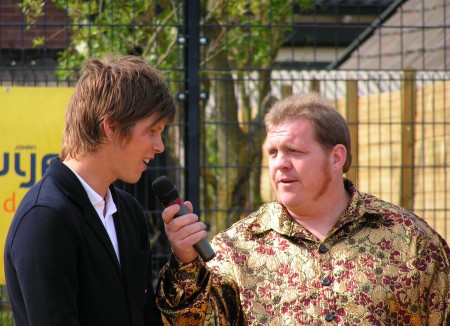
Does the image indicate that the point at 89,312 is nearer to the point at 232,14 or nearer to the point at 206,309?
the point at 206,309

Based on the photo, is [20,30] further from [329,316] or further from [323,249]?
[329,316]

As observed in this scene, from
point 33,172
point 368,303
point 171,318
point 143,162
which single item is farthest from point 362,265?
point 33,172

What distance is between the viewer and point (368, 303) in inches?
115

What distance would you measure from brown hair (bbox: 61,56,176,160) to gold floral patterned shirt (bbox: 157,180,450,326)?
60cm

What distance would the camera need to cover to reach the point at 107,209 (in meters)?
2.58

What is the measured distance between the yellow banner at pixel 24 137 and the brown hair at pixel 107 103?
8.17 ft

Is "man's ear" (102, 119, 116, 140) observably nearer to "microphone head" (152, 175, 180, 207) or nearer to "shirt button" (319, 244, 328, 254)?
"microphone head" (152, 175, 180, 207)

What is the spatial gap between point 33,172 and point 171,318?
235 centimetres

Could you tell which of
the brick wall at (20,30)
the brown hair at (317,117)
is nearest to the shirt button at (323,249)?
the brown hair at (317,117)

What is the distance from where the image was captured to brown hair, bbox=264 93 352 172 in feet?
10.1

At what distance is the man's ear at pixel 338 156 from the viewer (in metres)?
3.09

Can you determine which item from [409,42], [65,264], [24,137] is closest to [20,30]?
[24,137]

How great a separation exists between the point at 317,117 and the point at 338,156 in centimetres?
16

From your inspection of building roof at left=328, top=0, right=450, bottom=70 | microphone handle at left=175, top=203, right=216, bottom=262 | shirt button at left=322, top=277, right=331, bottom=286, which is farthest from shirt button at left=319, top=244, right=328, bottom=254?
building roof at left=328, top=0, right=450, bottom=70
